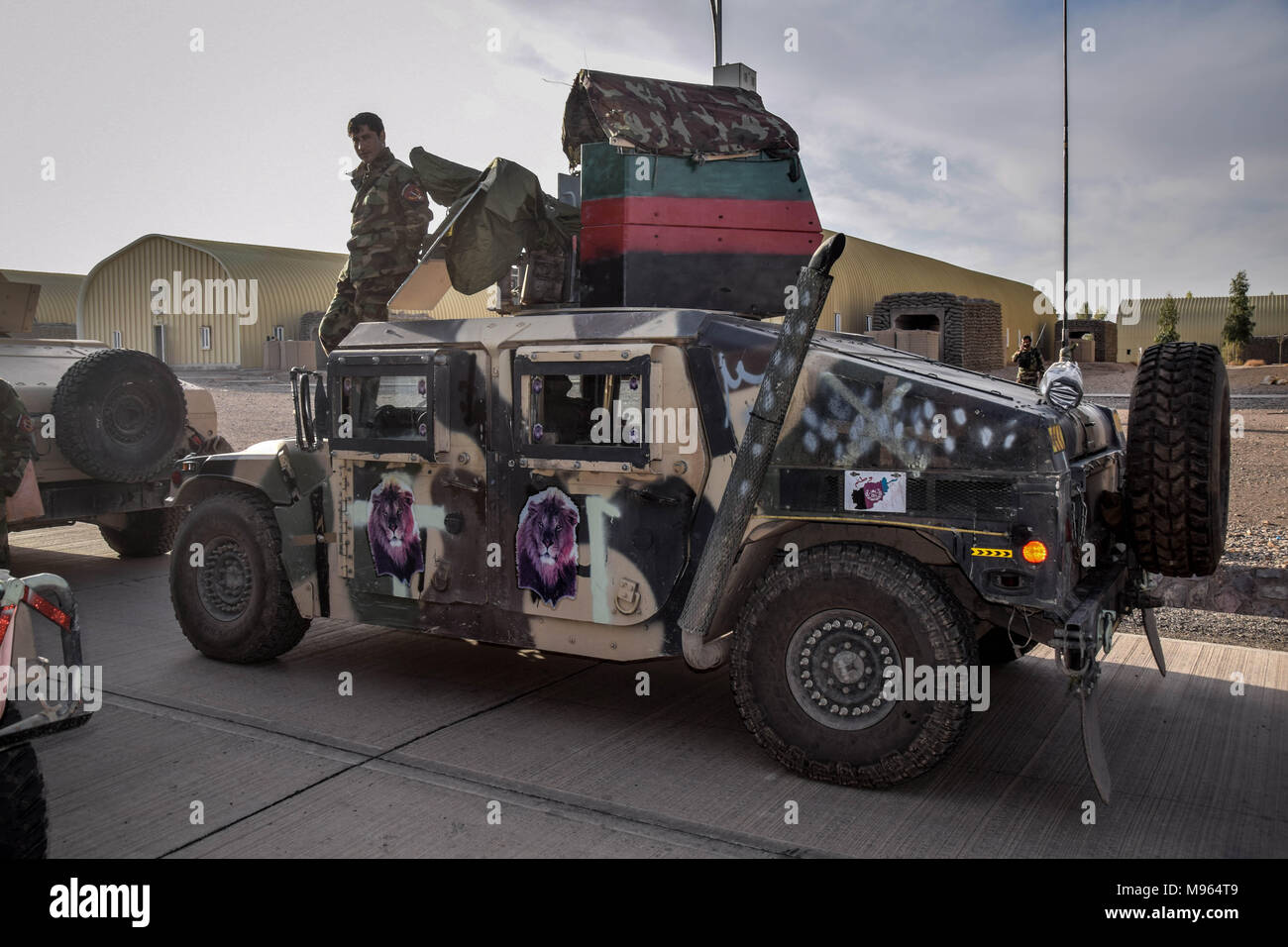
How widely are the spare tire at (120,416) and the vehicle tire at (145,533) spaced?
0.96m

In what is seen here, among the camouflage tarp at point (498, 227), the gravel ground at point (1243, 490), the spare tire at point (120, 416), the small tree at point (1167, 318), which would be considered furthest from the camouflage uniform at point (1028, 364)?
the small tree at point (1167, 318)

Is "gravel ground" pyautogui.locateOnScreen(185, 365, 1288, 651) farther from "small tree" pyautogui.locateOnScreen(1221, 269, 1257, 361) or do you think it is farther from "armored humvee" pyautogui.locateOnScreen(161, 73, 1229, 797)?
"small tree" pyautogui.locateOnScreen(1221, 269, 1257, 361)

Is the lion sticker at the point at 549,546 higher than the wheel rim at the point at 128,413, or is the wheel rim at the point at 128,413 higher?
the wheel rim at the point at 128,413

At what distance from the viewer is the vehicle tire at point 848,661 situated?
3.87 meters

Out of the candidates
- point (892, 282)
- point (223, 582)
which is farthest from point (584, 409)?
point (892, 282)

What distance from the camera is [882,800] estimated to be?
3.99 meters

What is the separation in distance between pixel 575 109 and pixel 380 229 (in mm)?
1304

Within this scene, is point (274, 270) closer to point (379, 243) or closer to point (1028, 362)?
point (1028, 362)

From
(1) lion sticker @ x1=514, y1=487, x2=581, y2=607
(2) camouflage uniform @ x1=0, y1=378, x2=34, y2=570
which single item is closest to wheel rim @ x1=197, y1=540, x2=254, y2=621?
(2) camouflage uniform @ x1=0, y1=378, x2=34, y2=570

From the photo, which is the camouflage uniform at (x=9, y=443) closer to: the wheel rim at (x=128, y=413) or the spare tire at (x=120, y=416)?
the spare tire at (x=120, y=416)

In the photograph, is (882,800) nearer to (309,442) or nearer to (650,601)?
(650,601)

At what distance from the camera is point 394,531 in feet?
16.9

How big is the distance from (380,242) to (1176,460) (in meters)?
4.25

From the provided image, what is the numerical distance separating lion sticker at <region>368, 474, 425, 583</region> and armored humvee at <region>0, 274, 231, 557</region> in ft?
11.2
